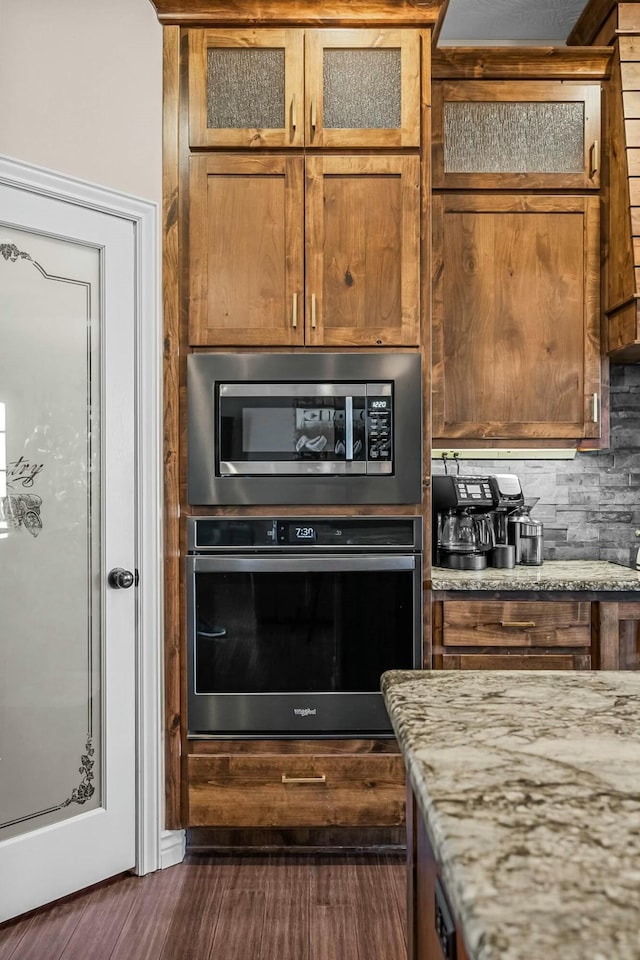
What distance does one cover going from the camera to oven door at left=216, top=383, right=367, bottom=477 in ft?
7.45

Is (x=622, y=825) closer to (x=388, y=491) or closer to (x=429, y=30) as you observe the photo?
(x=388, y=491)

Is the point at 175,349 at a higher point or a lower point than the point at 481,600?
higher

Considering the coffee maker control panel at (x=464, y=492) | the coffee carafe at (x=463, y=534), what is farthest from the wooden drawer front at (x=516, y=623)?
the coffee maker control panel at (x=464, y=492)

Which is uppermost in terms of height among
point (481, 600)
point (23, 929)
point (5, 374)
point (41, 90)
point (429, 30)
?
point (429, 30)

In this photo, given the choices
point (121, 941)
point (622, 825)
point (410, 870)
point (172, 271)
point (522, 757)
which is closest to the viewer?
point (622, 825)

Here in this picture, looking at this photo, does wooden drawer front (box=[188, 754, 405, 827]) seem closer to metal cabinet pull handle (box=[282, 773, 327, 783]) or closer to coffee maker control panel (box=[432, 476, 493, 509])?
metal cabinet pull handle (box=[282, 773, 327, 783])

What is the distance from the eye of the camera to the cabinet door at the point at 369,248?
228 cm

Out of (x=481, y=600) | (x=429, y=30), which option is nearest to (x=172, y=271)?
(x=429, y=30)

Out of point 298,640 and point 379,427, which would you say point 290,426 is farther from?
point 298,640

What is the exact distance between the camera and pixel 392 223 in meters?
2.29

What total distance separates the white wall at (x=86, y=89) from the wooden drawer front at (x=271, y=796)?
6.00 ft

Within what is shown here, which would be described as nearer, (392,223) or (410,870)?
(410,870)

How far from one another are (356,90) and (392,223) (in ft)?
1.46

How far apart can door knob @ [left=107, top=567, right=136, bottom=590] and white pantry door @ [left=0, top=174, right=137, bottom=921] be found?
10mm
